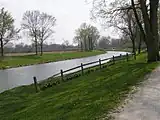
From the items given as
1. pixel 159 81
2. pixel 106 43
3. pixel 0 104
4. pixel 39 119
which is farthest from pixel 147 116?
pixel 106 43

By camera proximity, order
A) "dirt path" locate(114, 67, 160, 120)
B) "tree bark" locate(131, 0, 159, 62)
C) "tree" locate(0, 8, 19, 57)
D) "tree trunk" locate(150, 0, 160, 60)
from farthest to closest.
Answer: "tree" locate(0, 8, 19, 57) → "tree trunk" locate(150, 0, 160, 60) → "tree bark" locate(131, 0, 159, 62) → "dirt path" locate(114, 67, 160, 120)

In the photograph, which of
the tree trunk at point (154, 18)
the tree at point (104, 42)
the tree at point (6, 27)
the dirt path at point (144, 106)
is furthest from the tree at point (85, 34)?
the dirt path at point (144, 106)

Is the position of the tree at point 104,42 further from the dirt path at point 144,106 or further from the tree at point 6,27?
the dirt path at point 144,106

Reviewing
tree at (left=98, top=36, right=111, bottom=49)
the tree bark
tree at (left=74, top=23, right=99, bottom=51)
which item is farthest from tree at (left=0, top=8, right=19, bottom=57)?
tree at (left=98, top=36, right=111, bottom=49)

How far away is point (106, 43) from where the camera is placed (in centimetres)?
15300

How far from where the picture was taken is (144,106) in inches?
313

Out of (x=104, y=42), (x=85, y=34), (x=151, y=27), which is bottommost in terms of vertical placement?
(x=151, y=27)

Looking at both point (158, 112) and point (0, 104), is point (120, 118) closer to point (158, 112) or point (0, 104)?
point (158, 112)

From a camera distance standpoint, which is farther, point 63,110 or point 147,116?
point 63,110

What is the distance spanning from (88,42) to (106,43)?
124 feet

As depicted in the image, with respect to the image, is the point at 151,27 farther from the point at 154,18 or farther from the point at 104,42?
the point at 104,42

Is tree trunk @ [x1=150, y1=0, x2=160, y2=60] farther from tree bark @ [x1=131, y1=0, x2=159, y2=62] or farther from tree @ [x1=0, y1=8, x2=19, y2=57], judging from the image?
tree @ [x1=0, y1=8, x2=19, y2=57]

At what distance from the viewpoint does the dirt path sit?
6.95 m

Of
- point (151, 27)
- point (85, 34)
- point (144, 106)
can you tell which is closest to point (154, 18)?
point (151, 27)
